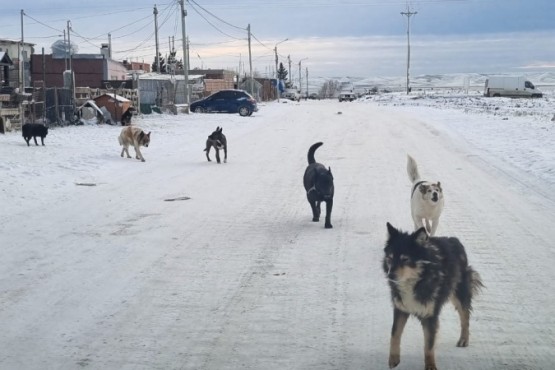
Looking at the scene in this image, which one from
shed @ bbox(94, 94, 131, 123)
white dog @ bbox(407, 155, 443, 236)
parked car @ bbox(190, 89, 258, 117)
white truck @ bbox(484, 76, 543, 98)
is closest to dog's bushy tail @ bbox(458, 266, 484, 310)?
white dog @ bbox(407, 155, 443, 236)

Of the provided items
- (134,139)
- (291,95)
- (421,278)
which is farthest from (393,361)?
(291,95)

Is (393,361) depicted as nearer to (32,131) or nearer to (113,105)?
(32,131)

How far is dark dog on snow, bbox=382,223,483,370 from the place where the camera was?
15.8 ft

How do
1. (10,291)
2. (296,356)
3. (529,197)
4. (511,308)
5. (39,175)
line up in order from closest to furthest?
(296,356) → (511,308) → (10,291) → (529,197) → (39,175)

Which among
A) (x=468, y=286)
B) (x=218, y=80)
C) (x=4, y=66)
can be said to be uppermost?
(x=218, y=80)

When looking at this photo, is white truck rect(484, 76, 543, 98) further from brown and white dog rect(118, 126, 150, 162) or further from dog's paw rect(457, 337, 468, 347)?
dog's paw rect(457, 337, 468, 347)

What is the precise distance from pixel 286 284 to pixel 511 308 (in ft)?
6.78

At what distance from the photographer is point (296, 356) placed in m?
5.43

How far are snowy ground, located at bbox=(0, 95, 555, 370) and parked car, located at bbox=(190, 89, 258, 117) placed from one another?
2648 centimetres

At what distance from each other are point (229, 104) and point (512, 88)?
46633 mm

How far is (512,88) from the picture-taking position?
8244cm

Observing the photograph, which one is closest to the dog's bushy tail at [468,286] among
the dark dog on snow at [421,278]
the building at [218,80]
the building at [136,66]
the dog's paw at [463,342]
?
the dark dog on snow at [421,278]

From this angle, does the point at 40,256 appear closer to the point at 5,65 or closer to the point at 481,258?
the point at 481,258

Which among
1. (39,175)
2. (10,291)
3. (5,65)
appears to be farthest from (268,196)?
(5,65)
